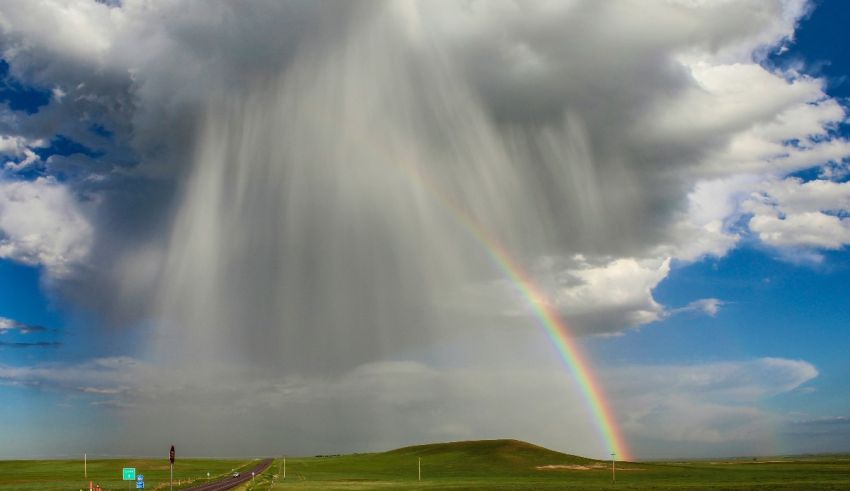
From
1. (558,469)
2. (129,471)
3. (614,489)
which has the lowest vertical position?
(558,469)

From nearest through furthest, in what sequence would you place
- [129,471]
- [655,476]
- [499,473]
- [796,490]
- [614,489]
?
[129,471] < [796,490] < [614,489] < [655,476] < [499,473]

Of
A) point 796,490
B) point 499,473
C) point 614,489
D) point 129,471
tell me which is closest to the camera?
point 129,471

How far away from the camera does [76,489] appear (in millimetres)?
111500

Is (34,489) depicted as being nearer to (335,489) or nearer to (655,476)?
(335,489)

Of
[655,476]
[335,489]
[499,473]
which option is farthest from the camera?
[499,473]

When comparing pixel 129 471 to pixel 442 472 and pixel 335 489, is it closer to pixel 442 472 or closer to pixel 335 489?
pixel 335 489

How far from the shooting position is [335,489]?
11281 cm

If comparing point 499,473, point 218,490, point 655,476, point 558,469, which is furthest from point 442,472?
point 218,490

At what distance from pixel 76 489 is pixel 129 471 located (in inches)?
1463

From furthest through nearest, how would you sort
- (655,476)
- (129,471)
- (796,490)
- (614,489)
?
(655,476)
(614,489)
(796,490)
(129,471)

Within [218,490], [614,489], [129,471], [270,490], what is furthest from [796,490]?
[129,471]

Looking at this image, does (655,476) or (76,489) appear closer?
(76,489)

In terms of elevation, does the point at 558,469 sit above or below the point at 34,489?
below

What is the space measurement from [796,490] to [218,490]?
88014 millimetres
